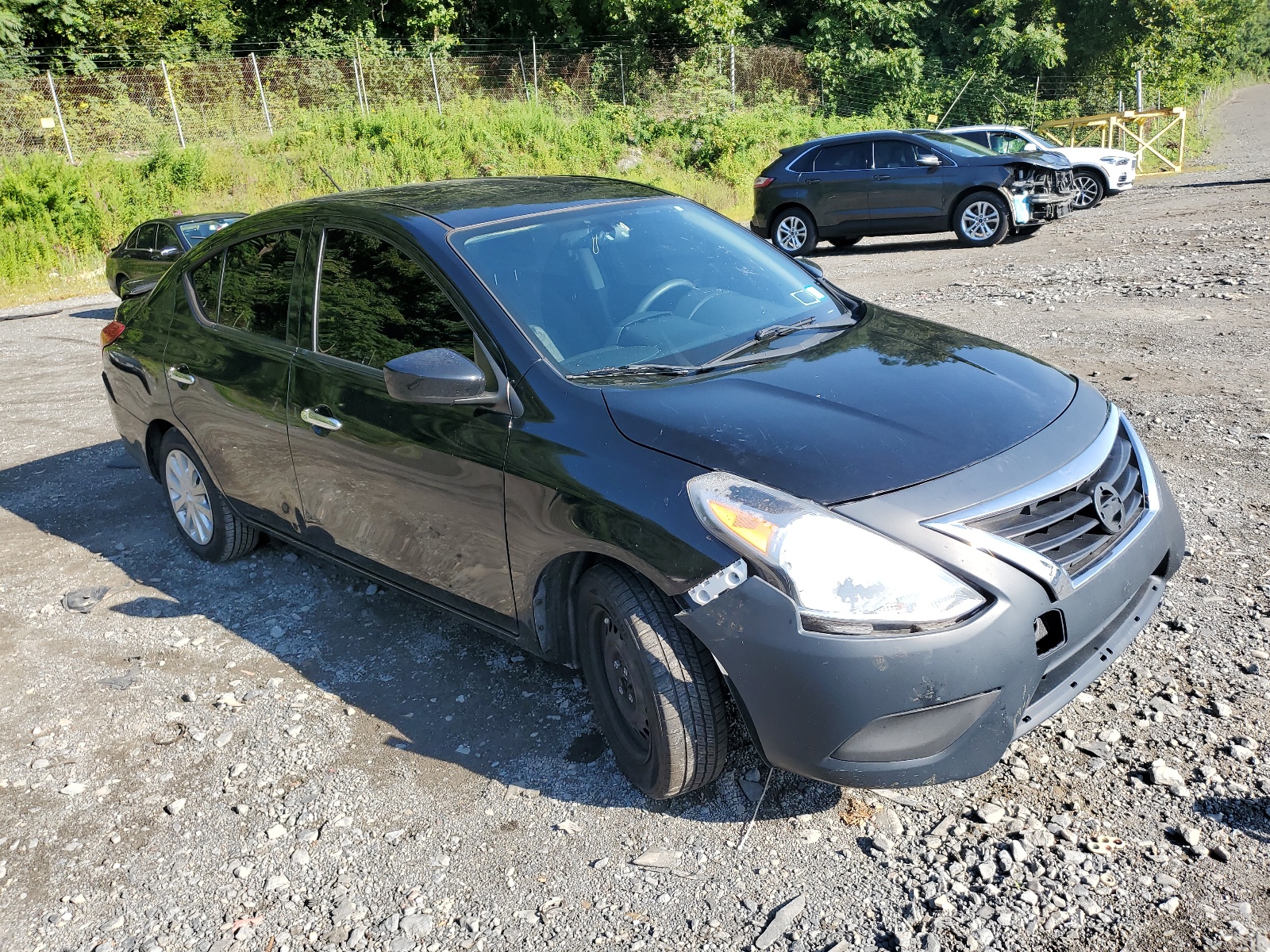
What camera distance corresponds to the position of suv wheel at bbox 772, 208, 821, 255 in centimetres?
1532

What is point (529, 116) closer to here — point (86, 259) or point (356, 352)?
point (86, 259)

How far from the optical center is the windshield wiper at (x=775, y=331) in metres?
3.43

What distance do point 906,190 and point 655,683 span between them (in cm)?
1307

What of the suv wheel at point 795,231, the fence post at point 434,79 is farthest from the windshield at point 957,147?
the fence post at point 434,79

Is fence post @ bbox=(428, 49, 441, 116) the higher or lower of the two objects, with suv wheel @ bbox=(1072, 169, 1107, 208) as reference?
higher

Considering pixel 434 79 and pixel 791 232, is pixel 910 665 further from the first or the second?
pixel 434 79

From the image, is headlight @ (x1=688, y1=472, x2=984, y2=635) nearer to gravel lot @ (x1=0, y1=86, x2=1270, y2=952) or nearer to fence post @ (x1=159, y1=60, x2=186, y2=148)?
gravel lot @ (x1=0, y1=86, x2=1270, y2=952)

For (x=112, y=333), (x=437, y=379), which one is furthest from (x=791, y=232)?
(x=437, y=379)

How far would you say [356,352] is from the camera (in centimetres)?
378

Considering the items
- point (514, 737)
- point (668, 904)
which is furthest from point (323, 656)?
point (668, 904)

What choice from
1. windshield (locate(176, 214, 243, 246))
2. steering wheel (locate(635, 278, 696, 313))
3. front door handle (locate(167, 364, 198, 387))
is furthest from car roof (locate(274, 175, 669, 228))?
windshield (locate(176, 214, 243, 246))

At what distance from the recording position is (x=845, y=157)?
587 inches

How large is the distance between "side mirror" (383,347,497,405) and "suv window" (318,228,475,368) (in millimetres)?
139

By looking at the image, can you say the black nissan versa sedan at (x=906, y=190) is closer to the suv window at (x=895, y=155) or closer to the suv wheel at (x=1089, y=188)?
the suv window at (x=895, y=155)
